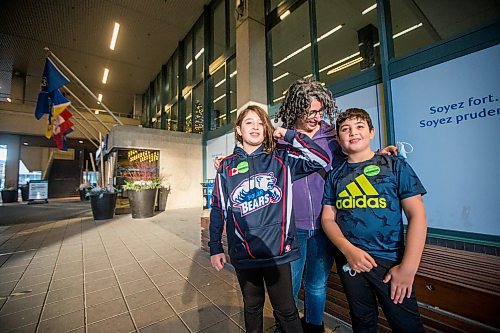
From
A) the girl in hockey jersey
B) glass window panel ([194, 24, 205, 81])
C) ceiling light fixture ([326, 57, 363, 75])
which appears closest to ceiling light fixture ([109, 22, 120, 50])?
glass window panel ([194, 24, 205, 81])

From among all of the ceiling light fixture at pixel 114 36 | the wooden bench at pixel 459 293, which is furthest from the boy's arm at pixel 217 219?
the ceiling light fixture at pixel 114 36

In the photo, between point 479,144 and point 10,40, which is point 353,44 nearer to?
point 479,144

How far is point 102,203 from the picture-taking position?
582 centimetres

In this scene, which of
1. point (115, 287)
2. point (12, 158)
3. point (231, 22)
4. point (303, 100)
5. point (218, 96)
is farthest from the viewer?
point (12, 158)

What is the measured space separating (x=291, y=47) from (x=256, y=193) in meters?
8.99

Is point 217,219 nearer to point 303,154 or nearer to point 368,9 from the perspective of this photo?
point 303,154

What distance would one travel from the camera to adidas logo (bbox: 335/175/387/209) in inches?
Result: 39.0

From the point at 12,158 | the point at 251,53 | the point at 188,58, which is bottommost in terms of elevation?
the point at 12,158

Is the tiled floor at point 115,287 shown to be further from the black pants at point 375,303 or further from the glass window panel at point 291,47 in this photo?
the glass window panel at point 291,47

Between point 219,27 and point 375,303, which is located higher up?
point 219,27

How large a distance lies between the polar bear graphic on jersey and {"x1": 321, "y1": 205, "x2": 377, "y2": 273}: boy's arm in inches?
10.1

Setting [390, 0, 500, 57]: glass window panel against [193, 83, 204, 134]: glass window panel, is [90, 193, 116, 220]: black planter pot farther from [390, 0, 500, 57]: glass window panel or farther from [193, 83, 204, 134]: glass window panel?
[390, 0, 500, 57]: glass window panel

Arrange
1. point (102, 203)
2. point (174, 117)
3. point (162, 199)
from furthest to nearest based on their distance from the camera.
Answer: point (174, 117) < point (162, 199) < point (102, 203)

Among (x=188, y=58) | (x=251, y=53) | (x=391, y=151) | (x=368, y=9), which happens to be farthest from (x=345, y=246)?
(x=188, y=58)
